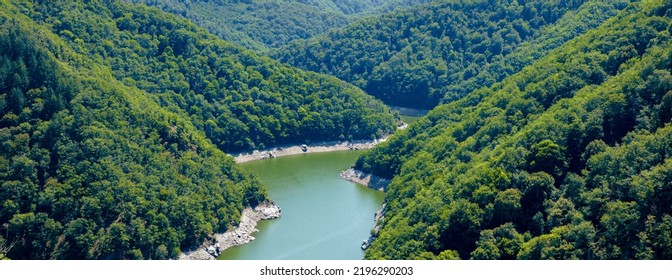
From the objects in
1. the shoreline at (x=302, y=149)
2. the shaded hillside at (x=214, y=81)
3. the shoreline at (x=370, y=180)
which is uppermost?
the shaded hillside at (x=214, y=81)

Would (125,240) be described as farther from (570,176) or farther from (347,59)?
(347,59)

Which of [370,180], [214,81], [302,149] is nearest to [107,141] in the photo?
[370,180]

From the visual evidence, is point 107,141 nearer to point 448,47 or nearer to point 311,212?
point 311,212

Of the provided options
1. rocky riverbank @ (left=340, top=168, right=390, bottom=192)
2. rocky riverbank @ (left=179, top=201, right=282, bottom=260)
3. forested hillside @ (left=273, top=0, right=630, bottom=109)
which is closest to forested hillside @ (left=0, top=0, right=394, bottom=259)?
rocky riverbank @ (left=179, top=201, right=282, bottom=260)

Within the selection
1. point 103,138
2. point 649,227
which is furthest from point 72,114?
point 649,227

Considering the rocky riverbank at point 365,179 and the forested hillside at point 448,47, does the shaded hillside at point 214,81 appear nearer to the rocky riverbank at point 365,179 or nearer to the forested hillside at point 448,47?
the rocky riverbank at point 365,179

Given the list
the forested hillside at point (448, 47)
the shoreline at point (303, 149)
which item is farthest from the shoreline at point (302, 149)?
the forested hillside at point (448, 47)
